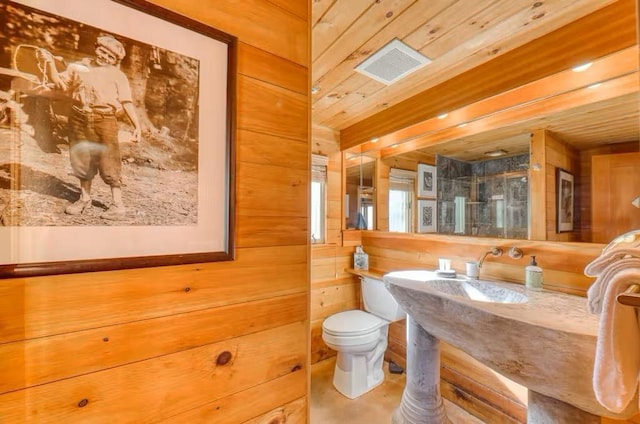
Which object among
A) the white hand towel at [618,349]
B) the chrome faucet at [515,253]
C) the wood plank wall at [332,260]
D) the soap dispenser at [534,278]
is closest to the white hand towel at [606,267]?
the white hand towel at [618,349]

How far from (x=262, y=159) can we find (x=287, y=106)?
0.20 metres

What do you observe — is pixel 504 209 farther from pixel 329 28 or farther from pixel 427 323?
pixel 329 28

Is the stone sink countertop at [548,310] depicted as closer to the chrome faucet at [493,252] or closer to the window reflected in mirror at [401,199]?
the chrome faucet at [493,252]

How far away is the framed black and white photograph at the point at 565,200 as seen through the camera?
1.39 m

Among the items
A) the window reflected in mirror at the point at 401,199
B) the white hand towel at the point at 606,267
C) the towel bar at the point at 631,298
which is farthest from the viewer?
the window reflected in mirror at the point at 401,199

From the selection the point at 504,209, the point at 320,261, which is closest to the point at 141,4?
the point at 504,209

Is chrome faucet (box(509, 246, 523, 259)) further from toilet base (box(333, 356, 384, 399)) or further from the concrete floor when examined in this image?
toilet base (box(333, 356, 384, 399))

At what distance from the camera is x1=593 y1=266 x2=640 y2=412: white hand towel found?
0.54 m

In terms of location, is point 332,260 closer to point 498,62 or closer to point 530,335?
point 530,335

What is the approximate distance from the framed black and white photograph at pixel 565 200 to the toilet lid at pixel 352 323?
1.28 metres

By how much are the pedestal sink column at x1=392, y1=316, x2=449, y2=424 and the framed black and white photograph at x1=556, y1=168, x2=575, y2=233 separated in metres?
0.94

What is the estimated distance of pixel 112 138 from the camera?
59 centimetres

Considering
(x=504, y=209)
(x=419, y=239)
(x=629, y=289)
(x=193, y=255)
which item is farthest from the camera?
(x=419, y=239)

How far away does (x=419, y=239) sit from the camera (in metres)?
2.12
